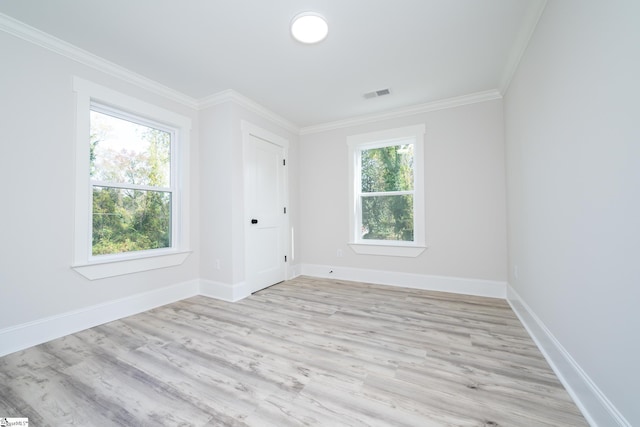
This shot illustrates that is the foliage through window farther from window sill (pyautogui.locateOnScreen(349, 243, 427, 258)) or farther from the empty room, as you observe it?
window sill (pyautogui.locateOnScreen(349, 243, 427, 258))

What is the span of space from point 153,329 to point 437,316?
2725 millimetres

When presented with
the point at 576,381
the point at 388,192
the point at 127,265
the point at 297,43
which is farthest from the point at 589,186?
the point at 127,265

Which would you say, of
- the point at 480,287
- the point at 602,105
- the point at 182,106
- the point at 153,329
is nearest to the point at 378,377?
the point at 602,105

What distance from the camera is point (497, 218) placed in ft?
10.2

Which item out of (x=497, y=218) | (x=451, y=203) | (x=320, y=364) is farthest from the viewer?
(x=451, y=203)

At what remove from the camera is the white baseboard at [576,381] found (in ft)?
Answer: 3.69

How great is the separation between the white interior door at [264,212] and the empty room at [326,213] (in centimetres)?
4

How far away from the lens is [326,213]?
13.9ft

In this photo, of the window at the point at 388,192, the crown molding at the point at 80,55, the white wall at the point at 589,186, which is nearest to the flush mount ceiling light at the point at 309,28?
the white wall at the point at 589,186

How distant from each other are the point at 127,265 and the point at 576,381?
3663 mm

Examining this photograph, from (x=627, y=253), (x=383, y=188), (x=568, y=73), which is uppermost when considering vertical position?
(x=568, y=73)

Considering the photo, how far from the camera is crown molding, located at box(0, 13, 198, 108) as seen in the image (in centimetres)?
198

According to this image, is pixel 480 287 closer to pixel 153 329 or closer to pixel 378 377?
pixel 378 377

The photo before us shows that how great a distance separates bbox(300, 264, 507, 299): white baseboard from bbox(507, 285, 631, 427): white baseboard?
0.99m
